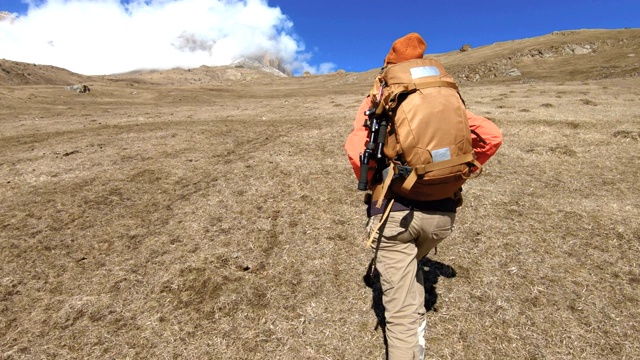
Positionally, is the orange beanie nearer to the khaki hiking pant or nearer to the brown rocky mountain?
the khaki hiking pant

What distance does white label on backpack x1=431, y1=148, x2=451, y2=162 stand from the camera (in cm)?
365

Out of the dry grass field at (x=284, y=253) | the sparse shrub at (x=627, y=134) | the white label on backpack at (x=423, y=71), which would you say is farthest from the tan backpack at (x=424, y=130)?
the sparse shrub at (x=627, y=134)

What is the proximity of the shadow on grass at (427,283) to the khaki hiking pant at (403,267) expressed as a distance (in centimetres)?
175

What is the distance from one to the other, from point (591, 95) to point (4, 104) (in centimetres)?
5044

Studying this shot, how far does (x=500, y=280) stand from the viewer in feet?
22.8

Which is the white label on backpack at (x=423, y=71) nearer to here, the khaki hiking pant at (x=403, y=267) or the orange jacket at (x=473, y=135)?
the orange jacket at (x=473, y=135)

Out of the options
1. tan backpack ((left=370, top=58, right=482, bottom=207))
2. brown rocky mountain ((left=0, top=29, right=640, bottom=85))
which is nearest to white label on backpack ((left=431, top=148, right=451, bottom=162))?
tan backpack ((left=370, top=58, right=482, bottom=207))

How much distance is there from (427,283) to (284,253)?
3246 millimetres

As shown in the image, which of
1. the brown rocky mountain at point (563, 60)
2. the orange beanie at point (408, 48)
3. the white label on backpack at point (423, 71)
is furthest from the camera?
the brown rocky mountain at point (563, 60)

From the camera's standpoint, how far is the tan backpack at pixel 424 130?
11.9 ft

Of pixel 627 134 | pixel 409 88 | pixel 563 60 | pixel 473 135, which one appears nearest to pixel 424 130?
pixel 409 88

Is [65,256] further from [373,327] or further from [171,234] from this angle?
[373,327]

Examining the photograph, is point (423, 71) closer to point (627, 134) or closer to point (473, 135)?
point (473, 135)

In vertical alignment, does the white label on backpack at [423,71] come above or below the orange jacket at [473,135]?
above
